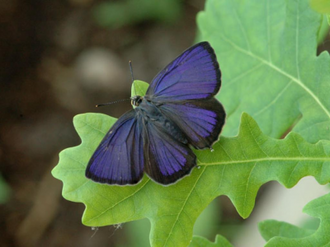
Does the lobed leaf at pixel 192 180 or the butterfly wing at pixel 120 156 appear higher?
A: the butterfly wing at pixel 120 156

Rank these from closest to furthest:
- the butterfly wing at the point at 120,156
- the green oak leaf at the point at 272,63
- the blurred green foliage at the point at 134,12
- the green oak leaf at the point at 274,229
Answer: the butterfly wing at the point at 120,156, the green oak leaf at the point at 272,63, the green oak leaf at the point at 274,229, the blurred green foliage at the point at 134,12

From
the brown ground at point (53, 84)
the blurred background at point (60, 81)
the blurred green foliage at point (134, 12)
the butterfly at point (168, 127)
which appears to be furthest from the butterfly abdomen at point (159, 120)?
the blurred green foliage at point (134, 12)

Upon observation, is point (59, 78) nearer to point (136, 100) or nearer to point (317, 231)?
point (136, 100)

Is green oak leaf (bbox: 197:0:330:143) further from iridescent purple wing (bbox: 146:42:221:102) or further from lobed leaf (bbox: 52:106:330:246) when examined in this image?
iridescent purple wing (bbox: 146:42:221:102)

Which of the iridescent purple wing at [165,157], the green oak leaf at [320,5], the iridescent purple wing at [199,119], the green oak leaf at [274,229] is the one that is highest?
the green oak leaf at [320,5]

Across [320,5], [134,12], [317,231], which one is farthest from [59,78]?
[320,5]

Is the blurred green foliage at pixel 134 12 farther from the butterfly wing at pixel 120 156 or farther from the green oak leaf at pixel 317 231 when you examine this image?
the green oak leaf at pixel 317 231
